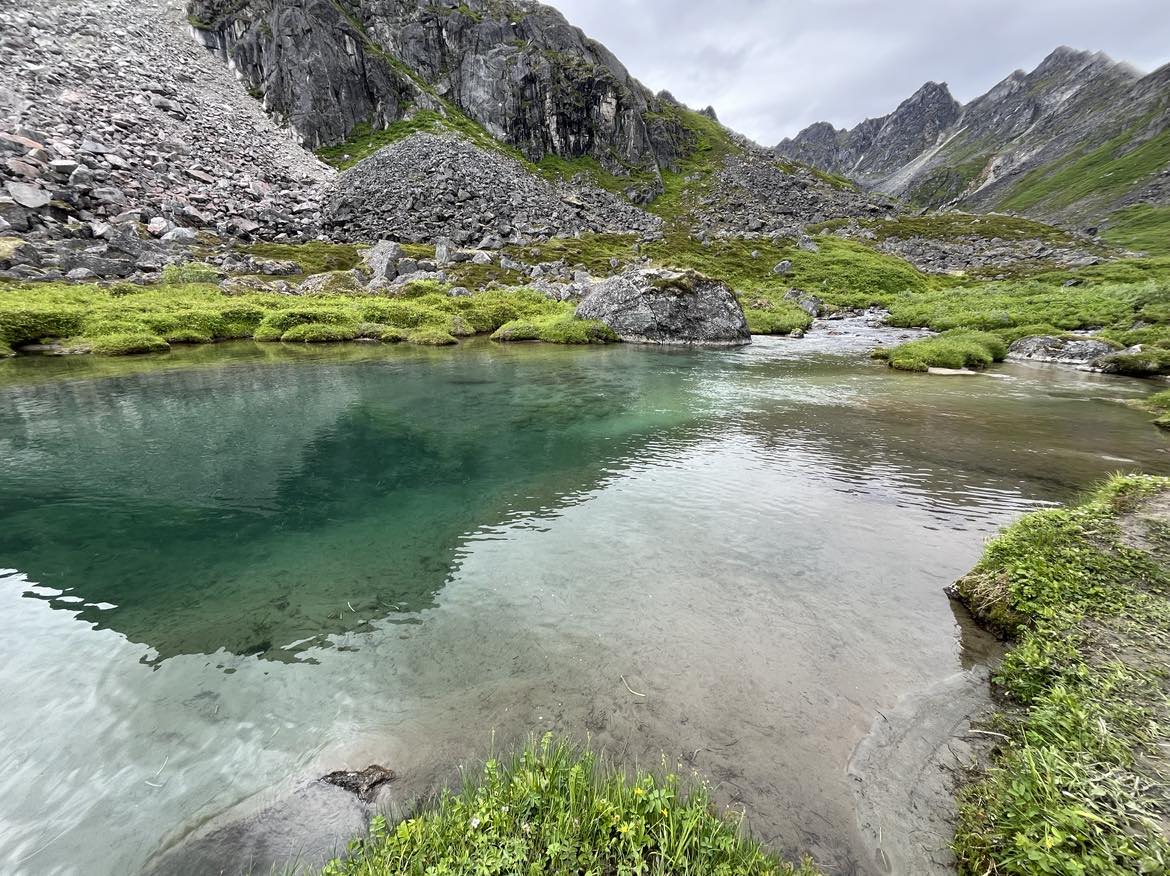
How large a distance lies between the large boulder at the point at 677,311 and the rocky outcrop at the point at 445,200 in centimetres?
4220

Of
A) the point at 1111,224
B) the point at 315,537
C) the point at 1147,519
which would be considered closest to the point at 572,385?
the point at 315,537

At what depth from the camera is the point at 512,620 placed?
676 cm

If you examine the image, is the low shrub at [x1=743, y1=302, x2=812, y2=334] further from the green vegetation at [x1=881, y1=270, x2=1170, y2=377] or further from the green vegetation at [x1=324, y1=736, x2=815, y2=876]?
the green vegetation at [x1=324, y1=736, x2=815, y2=876]

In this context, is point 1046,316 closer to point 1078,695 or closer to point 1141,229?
point 1078,695

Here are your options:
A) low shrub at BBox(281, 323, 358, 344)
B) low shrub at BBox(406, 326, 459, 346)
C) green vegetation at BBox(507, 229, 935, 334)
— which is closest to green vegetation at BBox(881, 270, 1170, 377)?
green vegetation at BBox(507, 229, 935, 334)

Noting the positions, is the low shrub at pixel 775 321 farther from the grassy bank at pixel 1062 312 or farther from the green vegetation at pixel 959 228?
the green vegetation at pixel 959 228

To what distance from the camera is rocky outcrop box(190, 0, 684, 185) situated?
100688 millimetres

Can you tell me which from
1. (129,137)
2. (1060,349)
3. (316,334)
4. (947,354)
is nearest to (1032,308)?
(1060,349)

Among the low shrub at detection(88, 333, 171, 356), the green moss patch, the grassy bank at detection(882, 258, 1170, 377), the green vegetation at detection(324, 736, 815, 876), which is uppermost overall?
the grassy bank at detection(882, 258, 1170, 377)

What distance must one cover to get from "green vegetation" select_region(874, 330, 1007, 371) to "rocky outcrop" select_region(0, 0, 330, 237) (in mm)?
Answer: 69892

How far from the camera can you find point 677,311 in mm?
39469

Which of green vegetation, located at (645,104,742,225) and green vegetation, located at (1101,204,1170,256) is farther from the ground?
green vegetation, located at (645,104,742,225)

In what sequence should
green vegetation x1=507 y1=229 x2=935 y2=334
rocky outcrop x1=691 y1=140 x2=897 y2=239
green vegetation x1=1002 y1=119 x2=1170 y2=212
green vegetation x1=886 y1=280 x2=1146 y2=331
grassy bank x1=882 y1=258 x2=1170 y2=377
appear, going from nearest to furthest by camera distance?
grassy bank x1=882 y1=258 x2=1170 y2=377
green vegetation x1=886 y1=280 x2=1146 y2=331
green vegetation x1=507 y1=229 x2=935 y2=334
rocky outcrop x1=691 y1=140 x2=897 y2=239
green vegetation x1=1002 y1=119 x2=1170 y2=212

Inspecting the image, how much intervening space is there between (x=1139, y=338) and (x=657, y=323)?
2896cm
